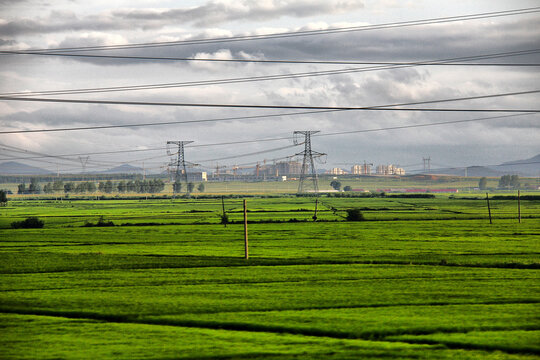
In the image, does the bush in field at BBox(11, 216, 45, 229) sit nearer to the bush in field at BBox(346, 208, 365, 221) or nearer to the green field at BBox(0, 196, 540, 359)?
the green field at BBox(0, 196, 540, 359)

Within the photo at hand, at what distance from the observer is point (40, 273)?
29953mm

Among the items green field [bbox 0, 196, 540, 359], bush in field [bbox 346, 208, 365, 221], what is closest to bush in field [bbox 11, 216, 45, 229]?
green field [bbox 0, 196, 540, 359]

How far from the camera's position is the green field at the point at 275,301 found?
14645 millimetres

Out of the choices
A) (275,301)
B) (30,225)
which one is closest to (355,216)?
(30,225)

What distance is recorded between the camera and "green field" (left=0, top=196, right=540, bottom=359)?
14645 mm

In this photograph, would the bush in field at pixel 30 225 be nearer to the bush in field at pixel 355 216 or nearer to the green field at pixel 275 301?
the green field at pixel 275 301

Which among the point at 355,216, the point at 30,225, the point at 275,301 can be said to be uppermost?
the point at 30,225

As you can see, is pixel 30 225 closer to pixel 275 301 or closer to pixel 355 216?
pixel 355 216

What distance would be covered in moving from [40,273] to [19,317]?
11820mm

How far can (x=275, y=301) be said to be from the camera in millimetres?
20734

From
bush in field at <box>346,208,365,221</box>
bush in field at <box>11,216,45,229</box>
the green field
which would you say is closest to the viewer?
the green field

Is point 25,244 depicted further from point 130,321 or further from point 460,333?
point 460,333

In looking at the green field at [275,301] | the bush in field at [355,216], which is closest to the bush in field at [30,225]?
the green field at [275,301]

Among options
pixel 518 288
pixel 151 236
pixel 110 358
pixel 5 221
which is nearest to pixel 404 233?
pixel 151 236
